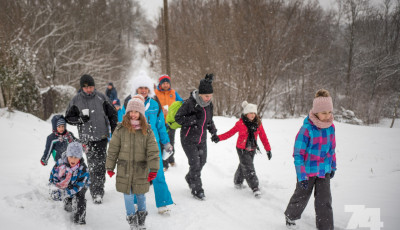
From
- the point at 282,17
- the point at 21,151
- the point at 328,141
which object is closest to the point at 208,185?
the point at 328,141

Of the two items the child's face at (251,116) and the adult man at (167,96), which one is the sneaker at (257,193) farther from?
the adult man at (167,96)

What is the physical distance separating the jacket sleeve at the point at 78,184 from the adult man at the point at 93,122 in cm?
73

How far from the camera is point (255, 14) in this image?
14008 millimetres

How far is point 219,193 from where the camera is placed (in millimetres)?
4543

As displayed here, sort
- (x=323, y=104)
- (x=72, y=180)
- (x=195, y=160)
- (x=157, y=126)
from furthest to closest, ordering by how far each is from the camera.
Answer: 1. (x=195, y=160)
2. (x=157, y=126)
3. (x=72, y=180)
4. (x=323, y=104)

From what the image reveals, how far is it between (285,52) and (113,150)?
13.8m

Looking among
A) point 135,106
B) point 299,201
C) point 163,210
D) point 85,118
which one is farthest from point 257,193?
point 85,118

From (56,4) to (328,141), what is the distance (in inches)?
825

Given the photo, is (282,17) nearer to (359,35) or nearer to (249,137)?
(249,137)

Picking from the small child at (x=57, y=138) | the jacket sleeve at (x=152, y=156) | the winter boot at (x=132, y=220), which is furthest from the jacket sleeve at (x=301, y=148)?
the small child at (x=57, y=138)

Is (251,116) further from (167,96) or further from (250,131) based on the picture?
(167,96)

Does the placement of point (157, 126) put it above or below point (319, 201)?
above

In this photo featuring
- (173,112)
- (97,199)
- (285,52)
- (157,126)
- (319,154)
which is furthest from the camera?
(285,52)

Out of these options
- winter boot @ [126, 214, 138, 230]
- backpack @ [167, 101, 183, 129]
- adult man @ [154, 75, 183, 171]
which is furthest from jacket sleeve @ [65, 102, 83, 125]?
adult man @ [154, 75, 183, 171]
